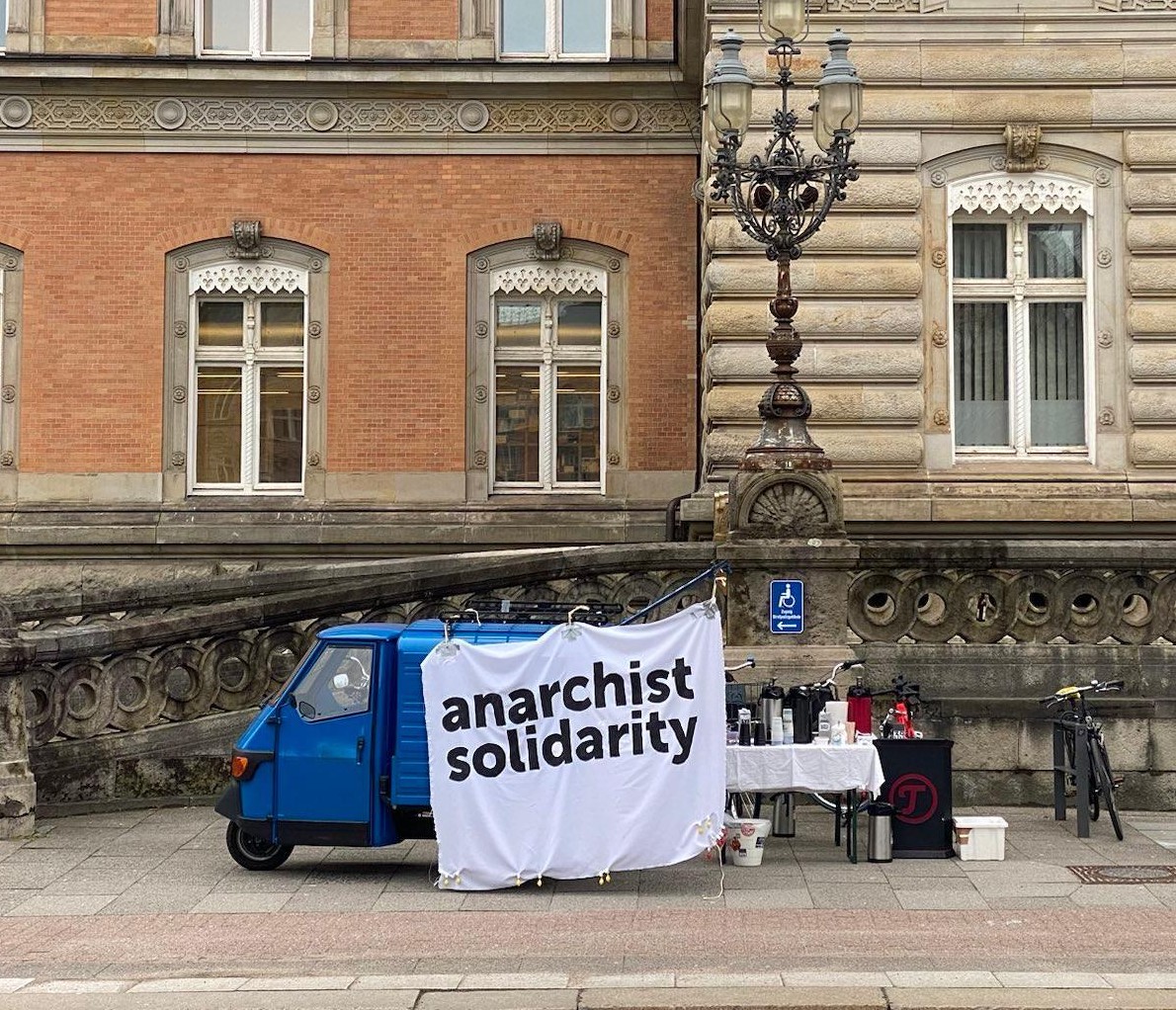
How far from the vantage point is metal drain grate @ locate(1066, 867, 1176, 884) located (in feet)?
38.2

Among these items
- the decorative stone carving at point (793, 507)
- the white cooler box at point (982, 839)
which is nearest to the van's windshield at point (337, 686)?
the decorative stone carving at point (793, 507)

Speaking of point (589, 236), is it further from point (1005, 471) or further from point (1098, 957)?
point (1098, 957)

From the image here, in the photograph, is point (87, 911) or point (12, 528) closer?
point (87, 911)

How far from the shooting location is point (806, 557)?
14.4 metres

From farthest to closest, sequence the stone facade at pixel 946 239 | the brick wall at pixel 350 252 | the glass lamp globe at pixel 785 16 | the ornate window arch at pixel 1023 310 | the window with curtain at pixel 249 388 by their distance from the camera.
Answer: the window with curtain at pixel 249 388 < the brick wall at pixel 350 252 < the ornate window arch at pixel 1023 310 < the stone facade at pixel 946 239 < the glass lamp globe at pixel 785 16

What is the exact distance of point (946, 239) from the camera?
1905 centimetres

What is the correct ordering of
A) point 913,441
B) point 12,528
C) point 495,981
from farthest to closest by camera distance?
1. point 12,528
2. point 913,441
3. point 495,981

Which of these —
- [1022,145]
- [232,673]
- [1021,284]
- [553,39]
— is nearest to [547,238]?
[553,39]

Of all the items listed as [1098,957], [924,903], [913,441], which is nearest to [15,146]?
[913,441]

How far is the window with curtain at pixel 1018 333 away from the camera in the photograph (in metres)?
19.2

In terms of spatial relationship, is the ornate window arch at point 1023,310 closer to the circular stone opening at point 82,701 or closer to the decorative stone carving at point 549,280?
Result: the decorative stone carving at point 549,280

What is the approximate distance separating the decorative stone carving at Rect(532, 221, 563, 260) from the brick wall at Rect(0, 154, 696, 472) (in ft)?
0.68

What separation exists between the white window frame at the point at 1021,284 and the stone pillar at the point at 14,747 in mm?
9843

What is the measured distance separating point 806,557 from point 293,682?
431 cm
